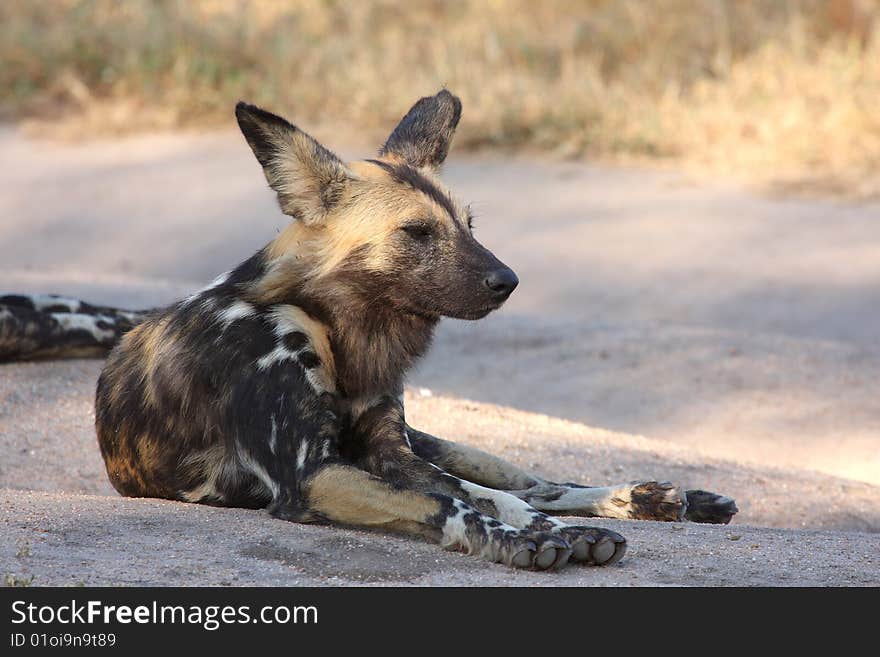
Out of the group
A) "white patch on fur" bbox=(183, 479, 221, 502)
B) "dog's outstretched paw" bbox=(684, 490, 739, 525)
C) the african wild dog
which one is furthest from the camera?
"dog's outstretched paw" bbox=(684, 490, 739, 525)

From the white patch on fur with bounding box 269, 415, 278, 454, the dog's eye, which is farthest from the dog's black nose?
the white patch on fur with bounding box 269, 415, 278, 454

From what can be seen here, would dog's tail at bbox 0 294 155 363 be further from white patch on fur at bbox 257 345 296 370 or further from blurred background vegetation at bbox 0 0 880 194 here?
blurred background vegetation at bbox 0 0 880 194

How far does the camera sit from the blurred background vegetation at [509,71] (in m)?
9.42

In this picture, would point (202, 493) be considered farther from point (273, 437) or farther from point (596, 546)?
point (596, 546)

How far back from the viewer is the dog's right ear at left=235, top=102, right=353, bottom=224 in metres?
3.57

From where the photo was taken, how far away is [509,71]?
34.4 ft

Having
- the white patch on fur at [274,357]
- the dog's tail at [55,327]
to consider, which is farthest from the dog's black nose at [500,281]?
the dog's tail at [55,327]

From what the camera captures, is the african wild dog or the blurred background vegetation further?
the blurred background vegetation

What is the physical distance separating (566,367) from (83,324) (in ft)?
7.43

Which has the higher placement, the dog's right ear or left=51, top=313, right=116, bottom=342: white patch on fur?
the dog's right ear

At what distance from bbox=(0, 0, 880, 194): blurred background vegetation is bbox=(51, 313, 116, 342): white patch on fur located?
4571 mm

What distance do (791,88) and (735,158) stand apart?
32.7 inches

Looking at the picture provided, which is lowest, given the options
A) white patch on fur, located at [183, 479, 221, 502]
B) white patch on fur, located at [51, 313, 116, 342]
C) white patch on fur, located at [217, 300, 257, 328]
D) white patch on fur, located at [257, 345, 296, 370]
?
white patch on fur, located at [183, 479, 221, 502]

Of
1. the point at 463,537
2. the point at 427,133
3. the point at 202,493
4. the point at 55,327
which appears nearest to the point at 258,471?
the point at 202,493
